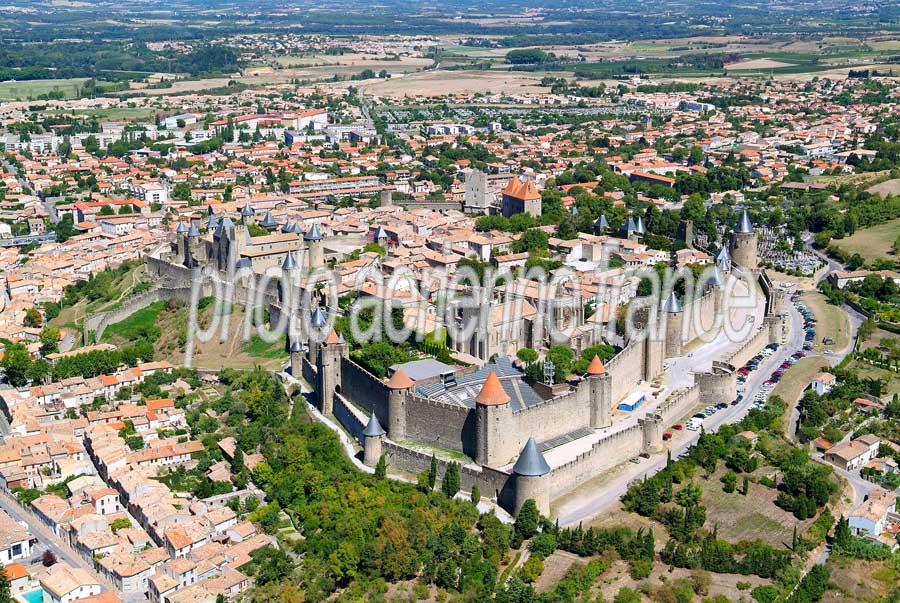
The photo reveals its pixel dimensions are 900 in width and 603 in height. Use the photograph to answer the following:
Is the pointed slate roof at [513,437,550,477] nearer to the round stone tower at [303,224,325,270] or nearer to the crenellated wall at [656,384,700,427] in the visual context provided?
the crenellated wall at [656,384,700,427]

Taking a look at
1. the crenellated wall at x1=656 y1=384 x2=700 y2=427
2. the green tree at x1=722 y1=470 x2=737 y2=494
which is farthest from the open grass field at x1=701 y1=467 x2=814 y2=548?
the crenellated wall at x1=656 y1=384 x2=700 y2=427

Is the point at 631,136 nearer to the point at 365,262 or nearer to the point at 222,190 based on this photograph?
the point at 222,190

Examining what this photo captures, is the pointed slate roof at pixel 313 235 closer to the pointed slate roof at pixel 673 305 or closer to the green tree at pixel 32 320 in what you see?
the green tree at pixel 32 320

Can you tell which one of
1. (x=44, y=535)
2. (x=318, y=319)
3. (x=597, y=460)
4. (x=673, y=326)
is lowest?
(x=44, y=535)

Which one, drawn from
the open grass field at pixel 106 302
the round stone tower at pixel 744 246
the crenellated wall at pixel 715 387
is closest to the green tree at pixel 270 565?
the crenellated wall at pixel 715 387

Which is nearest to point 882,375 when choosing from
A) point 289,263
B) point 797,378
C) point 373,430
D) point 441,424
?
point 797,378

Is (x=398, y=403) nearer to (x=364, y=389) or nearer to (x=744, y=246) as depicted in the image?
(x=364, y=389)

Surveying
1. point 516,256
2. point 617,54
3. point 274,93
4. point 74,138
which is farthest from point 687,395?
point 617,54
